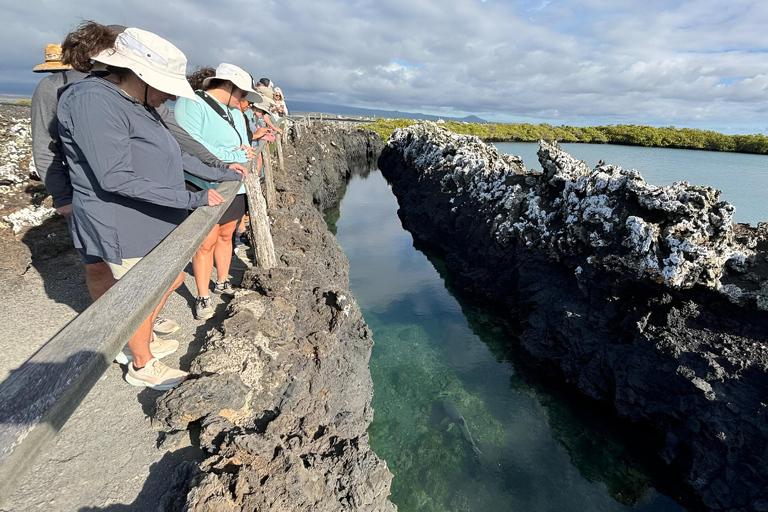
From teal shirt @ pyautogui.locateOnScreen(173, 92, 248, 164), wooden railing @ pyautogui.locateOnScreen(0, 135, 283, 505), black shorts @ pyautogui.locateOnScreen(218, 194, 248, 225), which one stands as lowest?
black shorts @ pyautogui.locateOnScreen(218, 194, 248, 225)

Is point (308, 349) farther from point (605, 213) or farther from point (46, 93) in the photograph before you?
point (605, 213)

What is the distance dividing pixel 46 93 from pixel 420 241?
44.0ft

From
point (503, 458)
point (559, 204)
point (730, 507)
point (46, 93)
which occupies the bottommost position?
point (503, 458)

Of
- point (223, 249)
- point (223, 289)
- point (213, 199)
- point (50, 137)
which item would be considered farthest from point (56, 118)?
point (223, 289)

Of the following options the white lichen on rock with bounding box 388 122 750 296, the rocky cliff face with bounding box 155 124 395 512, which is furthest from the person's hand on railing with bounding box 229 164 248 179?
the white lichen on rock with bounding box 388 122 750 296

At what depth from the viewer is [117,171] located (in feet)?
7.37

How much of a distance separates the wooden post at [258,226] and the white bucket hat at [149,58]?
2.13m

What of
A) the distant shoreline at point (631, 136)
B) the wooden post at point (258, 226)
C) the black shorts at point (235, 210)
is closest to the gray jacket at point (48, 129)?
the black shorts at point (235, 210)

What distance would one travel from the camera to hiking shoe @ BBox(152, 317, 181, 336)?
383 cm

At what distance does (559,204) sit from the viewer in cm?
872

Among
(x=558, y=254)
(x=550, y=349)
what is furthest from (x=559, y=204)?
(x=550, y=349)

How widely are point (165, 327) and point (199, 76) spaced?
294 centimetres

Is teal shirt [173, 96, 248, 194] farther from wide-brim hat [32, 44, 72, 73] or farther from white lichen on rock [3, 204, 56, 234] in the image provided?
white lichen on rock [3, 204, 56, 234]

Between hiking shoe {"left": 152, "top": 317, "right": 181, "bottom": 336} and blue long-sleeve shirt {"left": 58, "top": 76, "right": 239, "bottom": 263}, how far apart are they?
142 cm
